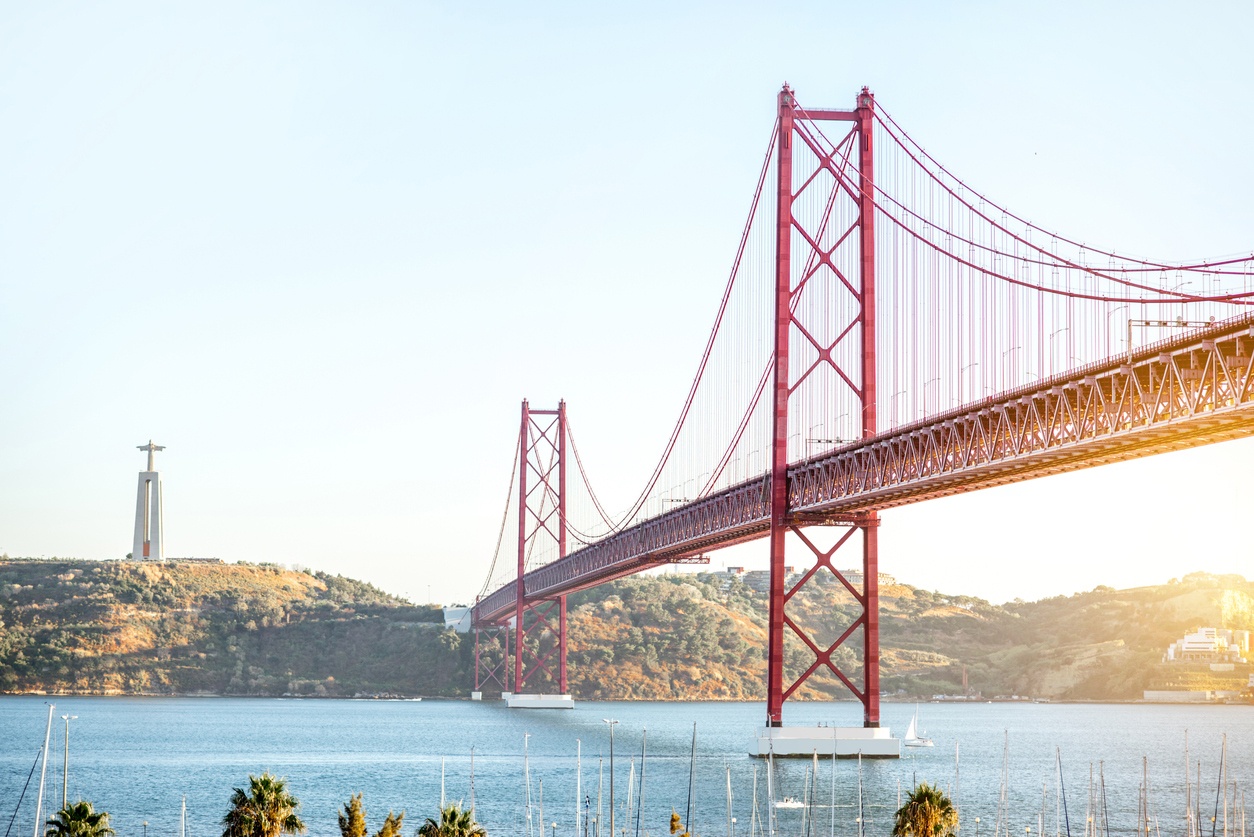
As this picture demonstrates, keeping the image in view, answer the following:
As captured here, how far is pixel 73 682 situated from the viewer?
464 ft

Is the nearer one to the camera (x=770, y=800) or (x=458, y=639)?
(x=770, y=800)

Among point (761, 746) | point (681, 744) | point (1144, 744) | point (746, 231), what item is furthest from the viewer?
point (1144, 744)

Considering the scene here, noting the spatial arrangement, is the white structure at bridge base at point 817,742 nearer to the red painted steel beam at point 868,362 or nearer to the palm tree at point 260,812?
the red painted steel beam at point 868,362

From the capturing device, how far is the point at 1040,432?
41188 mm

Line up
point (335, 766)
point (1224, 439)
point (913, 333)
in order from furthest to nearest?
point (335, 766), point (913, 333), point (1224, 439)

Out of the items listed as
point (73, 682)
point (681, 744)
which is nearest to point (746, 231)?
point (681, 744)

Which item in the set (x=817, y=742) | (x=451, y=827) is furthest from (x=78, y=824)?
(x=817, y=742)

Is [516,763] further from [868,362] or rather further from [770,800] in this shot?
[770,800]

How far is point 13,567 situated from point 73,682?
27.0 meters

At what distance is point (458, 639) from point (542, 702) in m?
35.2

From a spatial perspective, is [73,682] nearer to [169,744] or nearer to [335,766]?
[169,744]

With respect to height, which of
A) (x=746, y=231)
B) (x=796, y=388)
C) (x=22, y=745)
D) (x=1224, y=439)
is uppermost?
(x=746, y=231)

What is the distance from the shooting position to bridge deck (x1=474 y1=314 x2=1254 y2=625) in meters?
34.2

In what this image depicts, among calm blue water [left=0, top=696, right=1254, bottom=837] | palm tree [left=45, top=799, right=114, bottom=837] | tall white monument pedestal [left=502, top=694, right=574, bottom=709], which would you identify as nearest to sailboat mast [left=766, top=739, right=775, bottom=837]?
calm blue water [left=0, top=696, right=1254, bottom=837]
